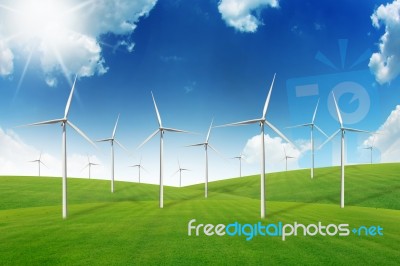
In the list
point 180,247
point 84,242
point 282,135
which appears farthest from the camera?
point 282,135

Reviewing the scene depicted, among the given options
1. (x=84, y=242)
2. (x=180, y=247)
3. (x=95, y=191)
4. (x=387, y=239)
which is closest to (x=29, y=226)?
(x=84, y=242)

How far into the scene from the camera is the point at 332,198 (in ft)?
214

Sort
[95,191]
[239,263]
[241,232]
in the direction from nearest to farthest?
[239,263] → [241,232] → [95,191]

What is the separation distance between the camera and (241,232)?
28.8 meters

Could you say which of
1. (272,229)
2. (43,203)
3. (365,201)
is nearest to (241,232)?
(272,229)

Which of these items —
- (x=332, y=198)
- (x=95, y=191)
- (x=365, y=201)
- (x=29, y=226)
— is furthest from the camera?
(x=95, y=191)

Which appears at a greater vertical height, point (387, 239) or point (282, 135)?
point (282, 135)

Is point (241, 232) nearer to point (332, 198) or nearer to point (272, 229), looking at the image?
point (272, 229)

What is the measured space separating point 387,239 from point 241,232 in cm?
1183

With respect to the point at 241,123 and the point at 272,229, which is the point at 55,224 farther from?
the point at 241,123

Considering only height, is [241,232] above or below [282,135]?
below

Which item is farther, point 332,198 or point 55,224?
point 332,198

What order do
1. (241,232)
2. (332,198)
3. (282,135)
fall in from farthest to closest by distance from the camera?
(332,198) < (282,135) < (241,232)

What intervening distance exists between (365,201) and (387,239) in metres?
37.0
